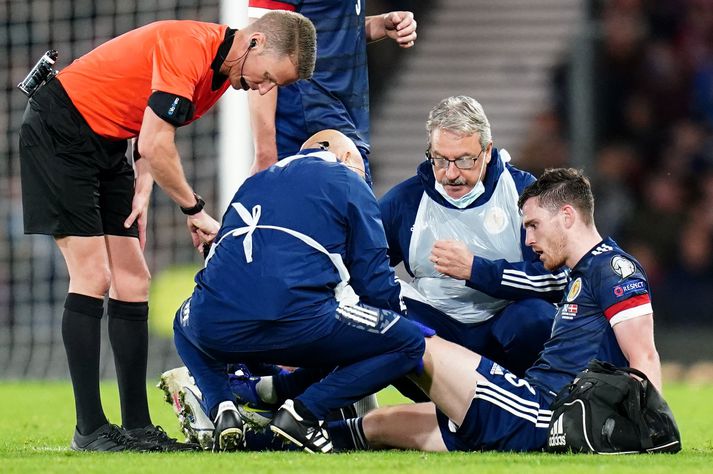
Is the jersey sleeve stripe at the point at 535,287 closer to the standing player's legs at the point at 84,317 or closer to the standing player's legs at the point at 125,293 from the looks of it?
the standing player's legs at the point at 125,293

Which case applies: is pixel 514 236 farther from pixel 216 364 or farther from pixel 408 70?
pixel 408 70

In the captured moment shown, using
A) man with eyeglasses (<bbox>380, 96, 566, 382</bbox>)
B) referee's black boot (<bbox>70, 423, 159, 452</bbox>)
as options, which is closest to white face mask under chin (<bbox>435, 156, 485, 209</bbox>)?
man with eyeglasses (<bbox>380, 96, 566, 382</bbox>)

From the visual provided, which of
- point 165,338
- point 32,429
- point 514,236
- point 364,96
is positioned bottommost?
point 165,338

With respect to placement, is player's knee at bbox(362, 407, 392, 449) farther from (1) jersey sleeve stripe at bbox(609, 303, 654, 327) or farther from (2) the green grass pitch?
(1) jersey sleeve stripe at bbox(609, 303, 654, 327)

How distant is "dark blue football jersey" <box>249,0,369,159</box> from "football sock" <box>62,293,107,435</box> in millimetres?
1260

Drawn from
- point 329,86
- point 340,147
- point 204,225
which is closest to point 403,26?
point 329,86

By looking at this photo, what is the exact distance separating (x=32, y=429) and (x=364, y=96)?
2.10 metres

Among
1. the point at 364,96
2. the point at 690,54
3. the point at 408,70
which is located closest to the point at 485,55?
the point at 408,70

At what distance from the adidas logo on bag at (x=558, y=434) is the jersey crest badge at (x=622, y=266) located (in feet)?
1.77

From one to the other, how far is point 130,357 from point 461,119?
5.23ft

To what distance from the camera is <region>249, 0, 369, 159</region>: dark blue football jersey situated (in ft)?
17.4

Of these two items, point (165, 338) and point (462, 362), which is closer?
point (462, 362)

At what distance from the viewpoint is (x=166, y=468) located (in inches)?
148

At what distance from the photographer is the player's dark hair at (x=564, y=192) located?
14.7 ft
